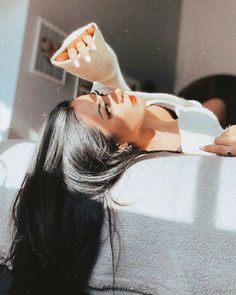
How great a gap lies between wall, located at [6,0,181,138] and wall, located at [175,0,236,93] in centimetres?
3

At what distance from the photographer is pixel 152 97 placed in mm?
865

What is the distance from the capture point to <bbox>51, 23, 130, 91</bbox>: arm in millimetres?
738

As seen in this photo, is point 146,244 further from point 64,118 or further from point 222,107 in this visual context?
point 222,107

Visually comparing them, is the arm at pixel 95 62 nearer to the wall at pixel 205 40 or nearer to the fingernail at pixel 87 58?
the fingernail at pixel 87 58

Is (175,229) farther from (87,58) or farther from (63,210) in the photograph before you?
(87,58)

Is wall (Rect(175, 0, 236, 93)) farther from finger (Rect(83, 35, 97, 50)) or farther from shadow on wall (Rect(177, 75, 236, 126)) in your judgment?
finger (Rect(83, 35, 97, 50))

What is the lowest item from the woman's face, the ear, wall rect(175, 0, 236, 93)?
the ear

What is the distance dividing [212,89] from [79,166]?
71cm

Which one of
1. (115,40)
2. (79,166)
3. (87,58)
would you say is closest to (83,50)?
(87,58)

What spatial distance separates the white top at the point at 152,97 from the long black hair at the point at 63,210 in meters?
0.16

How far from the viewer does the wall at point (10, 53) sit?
3.20 feet

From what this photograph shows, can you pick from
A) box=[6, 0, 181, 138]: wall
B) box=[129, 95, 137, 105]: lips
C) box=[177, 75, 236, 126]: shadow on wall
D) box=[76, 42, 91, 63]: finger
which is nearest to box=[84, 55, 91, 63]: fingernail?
box=[76, 42, 91, 63]: finger

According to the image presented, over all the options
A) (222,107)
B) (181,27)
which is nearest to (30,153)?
(222,107)

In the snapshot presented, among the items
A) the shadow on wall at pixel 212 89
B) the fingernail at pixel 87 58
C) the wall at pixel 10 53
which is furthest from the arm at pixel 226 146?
the wall at pixel 10 53
